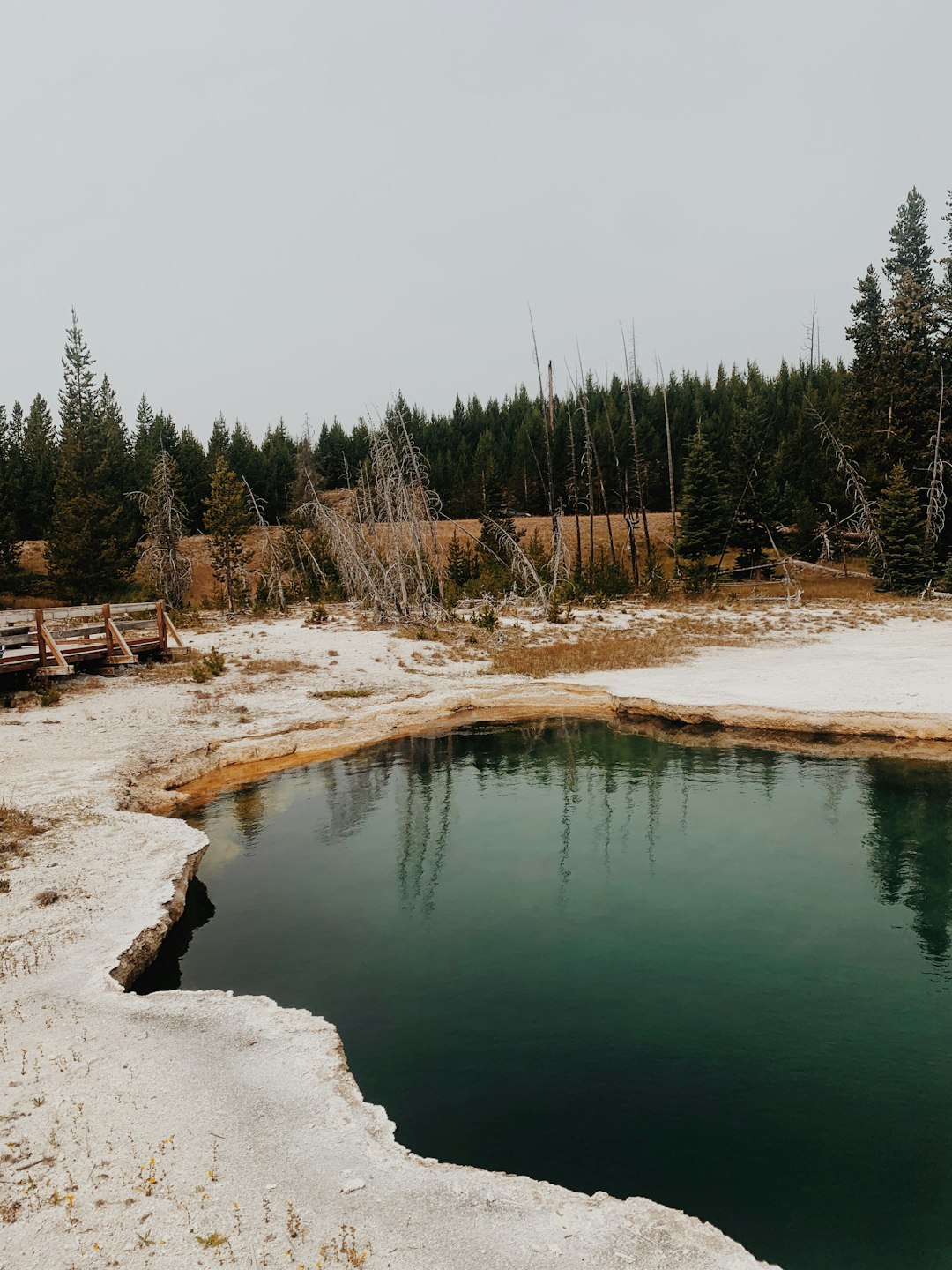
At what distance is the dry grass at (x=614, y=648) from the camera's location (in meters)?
23.7

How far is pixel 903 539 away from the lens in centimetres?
3816

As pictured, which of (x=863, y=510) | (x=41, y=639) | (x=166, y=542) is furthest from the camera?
(x=863, y=510)

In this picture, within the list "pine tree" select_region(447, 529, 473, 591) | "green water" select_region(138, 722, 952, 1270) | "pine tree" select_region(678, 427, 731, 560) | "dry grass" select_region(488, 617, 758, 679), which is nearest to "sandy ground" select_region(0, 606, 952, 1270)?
"green water" select_region(138, 722, 952, 1270)

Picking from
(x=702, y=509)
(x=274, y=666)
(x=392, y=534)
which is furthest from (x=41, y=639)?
(x=702, y=509)

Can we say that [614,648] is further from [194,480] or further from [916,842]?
[194,480]

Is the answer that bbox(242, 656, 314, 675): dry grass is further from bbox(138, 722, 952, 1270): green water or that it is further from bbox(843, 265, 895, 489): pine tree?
bbox(843, 265, 895, 489): pine tree

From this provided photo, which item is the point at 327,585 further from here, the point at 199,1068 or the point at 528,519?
the point at 199,1068

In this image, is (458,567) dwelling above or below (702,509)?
below

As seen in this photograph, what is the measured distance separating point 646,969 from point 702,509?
37773 millimetres

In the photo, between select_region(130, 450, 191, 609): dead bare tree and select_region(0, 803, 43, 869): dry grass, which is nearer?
select_region(0, 803, 43, 869): dry grass

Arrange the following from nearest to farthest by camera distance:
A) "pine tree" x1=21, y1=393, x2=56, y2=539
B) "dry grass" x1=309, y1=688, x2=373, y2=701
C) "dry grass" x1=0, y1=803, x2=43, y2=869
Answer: "dry grass" x1=0, y1=803, x2=43, y2=869
"dry grass" x1=309, y1=688, x2=373, y2=701
"pine tree" x1=21, y1=393, x2=56, y2=539

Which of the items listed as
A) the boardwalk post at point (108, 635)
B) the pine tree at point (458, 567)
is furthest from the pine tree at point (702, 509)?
the boardwalk post at point (108, 635)

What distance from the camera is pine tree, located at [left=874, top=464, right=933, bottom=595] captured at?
123 ft

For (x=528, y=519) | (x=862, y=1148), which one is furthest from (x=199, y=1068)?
(x=528, y=519)
